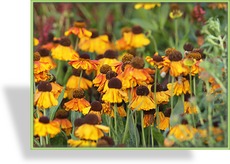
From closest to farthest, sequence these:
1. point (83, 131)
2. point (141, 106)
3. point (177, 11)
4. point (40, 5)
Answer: point (83, 131) < point (141, 106) < point (177, 11) < point (40, 5)

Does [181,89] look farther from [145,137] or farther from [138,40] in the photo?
[138,40]

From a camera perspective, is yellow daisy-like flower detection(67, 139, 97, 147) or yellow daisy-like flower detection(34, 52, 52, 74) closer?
yellow daisy-like flower detection(67, 139, 97, 147)

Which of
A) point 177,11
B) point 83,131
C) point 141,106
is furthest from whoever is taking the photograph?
point 177,11

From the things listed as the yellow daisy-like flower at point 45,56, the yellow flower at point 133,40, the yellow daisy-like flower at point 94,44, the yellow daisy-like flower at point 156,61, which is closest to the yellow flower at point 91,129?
the yellow daisy-like flower at point 156,61

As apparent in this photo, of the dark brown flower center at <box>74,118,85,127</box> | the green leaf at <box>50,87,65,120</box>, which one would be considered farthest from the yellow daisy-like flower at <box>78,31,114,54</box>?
the dark brown flower center at <box>74,118,85,127</box>

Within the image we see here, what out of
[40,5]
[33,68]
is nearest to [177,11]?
[40,5]

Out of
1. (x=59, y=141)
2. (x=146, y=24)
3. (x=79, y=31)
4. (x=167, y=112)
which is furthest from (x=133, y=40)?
(x=59, y=141)

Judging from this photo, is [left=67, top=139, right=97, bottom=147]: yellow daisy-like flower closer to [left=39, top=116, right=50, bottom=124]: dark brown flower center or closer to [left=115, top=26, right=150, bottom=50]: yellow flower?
[left=39, top=116, right=50, bottom=124]: dark brown flower center
